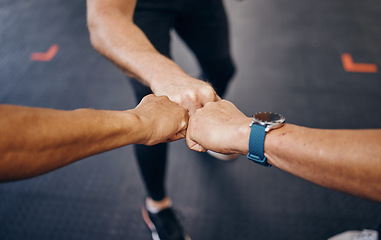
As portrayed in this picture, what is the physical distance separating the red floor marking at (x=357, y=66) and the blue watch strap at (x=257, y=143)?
1418 mm

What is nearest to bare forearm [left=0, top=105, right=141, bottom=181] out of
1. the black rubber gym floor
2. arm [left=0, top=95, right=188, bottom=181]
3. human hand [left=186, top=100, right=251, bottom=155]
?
arm [left=0, top=95, right=188, bottom=181]

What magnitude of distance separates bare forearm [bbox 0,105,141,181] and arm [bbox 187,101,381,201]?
0.27m

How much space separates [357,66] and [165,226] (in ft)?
5.10

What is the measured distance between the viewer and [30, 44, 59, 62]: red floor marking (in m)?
2.12

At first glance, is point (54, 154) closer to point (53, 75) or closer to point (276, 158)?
point (276, 158)

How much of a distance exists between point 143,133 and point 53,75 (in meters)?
1.54

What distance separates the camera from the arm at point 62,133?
48cm

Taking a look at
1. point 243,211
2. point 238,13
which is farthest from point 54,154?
point 238,13

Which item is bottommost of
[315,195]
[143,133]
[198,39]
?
[315,195]

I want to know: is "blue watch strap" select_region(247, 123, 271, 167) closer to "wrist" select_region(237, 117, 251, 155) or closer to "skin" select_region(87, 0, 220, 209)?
"wrist" select_region(237, 117, 251, 155)

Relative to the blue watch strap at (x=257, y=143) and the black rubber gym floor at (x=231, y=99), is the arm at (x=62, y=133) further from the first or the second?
the black rubber gym floor at (x=231, y=99)

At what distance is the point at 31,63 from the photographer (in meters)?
2.09


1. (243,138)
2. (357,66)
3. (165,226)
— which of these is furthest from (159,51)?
(357,66)

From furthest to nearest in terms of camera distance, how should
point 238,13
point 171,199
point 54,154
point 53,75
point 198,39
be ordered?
point 238,13, point 53,75, point 171,199, point 198,39, point 54,154
